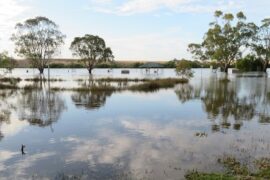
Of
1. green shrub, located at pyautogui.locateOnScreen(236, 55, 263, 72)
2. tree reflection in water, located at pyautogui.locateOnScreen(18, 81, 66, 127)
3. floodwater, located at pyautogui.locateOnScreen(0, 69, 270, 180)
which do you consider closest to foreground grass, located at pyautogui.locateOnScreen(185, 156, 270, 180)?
floodwater, located at pyautogui.locateOnScreen(0, 69, 270, 180)

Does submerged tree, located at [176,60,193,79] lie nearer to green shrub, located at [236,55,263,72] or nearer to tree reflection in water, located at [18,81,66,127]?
tree reflection in water, located at [18,81,66,127]

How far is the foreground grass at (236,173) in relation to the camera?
974 cm

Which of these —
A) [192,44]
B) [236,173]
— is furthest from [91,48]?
[236,173]

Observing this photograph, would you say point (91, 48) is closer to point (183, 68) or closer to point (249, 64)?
point (183, 68)

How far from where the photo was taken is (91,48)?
10269 centimetres

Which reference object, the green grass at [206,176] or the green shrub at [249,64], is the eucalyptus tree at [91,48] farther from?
the green grass at [206,176]

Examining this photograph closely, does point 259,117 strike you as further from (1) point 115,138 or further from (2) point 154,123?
(1) point 115,138

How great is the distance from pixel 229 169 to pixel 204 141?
438 cm

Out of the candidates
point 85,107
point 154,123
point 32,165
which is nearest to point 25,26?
point 85,107

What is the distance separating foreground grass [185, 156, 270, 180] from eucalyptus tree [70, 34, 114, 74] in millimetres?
93965

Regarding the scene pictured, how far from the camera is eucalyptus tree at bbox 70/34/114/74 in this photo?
337ft

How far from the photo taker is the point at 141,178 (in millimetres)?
10242

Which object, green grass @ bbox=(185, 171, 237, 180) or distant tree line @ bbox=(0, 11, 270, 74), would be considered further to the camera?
distant tree line @ bbox=(0, 11, 270, 74)

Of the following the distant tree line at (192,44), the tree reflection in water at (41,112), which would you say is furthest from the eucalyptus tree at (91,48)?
the tree reflection in water at (41,112)
